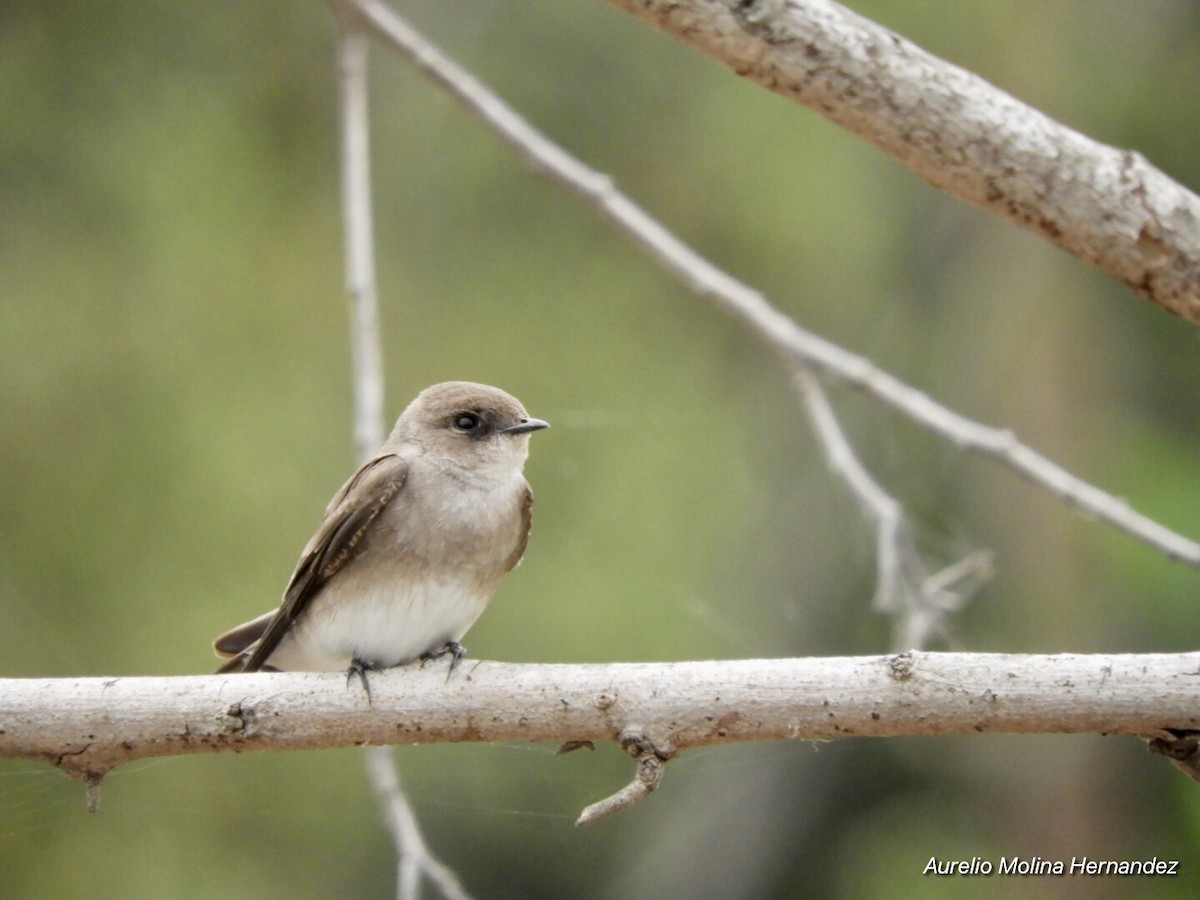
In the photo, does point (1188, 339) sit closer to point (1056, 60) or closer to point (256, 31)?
point (1056, 60)

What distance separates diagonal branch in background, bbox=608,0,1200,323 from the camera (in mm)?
2381

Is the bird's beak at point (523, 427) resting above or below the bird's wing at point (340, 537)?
above

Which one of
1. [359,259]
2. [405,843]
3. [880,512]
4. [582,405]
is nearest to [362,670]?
[405,843]

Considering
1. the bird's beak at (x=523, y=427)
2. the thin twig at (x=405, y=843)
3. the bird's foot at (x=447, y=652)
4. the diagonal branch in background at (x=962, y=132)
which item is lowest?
the thin twig at (x=405, y=843)

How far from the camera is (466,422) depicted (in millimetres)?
2969

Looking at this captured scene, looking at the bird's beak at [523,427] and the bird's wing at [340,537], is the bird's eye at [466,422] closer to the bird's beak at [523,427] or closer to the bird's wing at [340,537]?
the bird's beak at [523,427]

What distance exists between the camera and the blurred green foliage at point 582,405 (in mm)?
4348

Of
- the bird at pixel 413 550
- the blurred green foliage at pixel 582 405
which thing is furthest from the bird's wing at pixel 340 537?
the blurred green foliage at pixel 582 405

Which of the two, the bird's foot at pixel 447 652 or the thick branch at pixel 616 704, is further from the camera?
the bird's foot at pixel 447 652

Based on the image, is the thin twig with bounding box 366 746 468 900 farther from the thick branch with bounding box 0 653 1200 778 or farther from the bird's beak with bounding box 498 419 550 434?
the bird's beak with bounding box 498 419 550 434

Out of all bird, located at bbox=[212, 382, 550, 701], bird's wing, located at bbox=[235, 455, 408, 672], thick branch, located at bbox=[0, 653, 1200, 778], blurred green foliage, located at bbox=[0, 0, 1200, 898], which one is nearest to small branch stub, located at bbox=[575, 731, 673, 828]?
thick branch, located at bbox=[0, 653, 1200, 778]

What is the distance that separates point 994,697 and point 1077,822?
339 centimetres

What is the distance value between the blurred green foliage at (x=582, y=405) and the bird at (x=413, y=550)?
1462mm

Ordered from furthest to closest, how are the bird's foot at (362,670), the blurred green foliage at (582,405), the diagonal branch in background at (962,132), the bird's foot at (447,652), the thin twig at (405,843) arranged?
the blurred green foliage at (582,405) → the thin twig at (405,843) → the bird's foot at (447,652) → the diagonal branch in background at (962,132) → the bird's foot at (362,670)
